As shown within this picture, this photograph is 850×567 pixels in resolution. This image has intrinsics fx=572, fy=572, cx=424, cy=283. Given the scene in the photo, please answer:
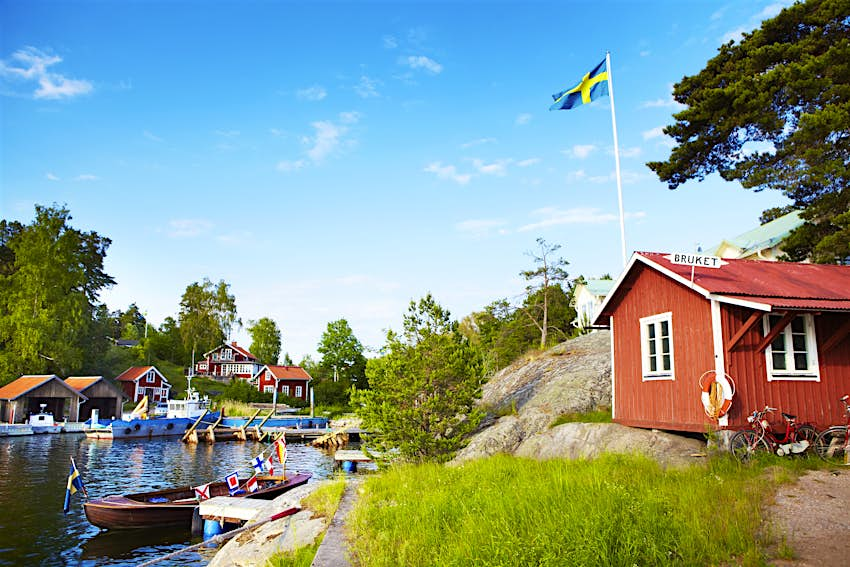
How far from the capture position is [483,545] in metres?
7.06

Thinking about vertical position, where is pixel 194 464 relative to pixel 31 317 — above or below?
below

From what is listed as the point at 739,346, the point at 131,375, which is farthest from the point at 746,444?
the point at 131,375

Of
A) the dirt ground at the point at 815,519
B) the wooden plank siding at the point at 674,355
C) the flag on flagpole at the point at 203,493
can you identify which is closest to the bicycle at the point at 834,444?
the dirt ground at the point at 815,519

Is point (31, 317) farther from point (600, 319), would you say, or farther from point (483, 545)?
point (483, 545)

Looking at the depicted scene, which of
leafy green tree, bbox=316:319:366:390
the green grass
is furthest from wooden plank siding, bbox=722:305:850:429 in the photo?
leafy green tree, bbox=316:319:366:390

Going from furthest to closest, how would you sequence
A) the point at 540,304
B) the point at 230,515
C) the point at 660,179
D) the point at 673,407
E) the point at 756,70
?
1. the point at 540,304
2. the point at 660,179
3. the point at 756,70
4. the point at 230,515
5. the point at 673,407

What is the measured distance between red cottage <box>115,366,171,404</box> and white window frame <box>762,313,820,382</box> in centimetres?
7230

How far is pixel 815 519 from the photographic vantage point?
27.7 ft

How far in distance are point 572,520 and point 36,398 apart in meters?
59.1

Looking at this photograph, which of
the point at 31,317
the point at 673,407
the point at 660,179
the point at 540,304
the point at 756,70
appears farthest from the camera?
the point at 31,317

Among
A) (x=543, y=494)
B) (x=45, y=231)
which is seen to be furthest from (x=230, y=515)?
(x=45, y=231)

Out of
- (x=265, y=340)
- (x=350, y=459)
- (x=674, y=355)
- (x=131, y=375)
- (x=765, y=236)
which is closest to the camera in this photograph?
(x=674, y=355)

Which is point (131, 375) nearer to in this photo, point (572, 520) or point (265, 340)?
point (265, 340)

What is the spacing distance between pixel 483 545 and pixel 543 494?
2050 mm
